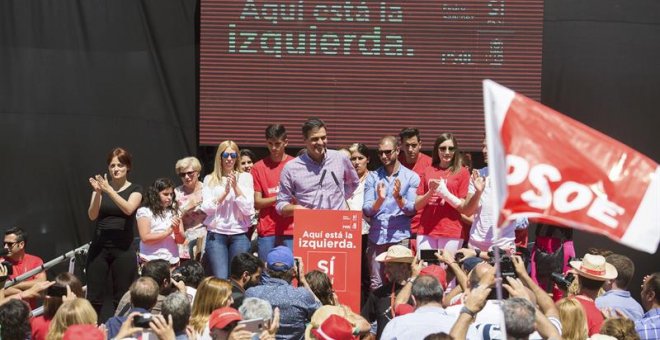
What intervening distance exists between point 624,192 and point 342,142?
6312 mm

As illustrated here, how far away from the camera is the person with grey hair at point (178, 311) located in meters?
6.21

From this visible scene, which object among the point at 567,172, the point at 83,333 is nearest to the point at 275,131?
the point at 83,333

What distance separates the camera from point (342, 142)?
1150cm

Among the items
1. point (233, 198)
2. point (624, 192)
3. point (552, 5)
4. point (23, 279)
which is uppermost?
point (552, 5)

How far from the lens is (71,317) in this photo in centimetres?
632

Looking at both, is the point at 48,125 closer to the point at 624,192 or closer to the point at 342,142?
the point at 342,142

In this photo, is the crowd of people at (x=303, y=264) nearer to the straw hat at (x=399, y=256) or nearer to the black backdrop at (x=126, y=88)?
the straw hat at (x=399, y=256)

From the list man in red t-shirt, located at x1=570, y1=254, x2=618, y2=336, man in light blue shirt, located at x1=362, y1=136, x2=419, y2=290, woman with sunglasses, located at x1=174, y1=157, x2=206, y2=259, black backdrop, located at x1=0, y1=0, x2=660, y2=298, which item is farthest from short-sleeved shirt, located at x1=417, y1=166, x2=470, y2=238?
black backdrop, located at x1=0, y1=0, x2=660, y2=298

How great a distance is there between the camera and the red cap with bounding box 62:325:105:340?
580 cm

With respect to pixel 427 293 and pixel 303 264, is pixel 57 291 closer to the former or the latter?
pixel 303 264

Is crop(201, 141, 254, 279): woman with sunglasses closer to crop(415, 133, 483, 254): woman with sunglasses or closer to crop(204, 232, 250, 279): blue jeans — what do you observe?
crop(204, 232, 250, 279): blue jeans

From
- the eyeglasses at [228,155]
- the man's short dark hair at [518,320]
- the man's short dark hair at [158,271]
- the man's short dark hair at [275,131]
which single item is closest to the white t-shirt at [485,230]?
the man's short dark hair at [275,131]

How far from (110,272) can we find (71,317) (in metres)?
2.74

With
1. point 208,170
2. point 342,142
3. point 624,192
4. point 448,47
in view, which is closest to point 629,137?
point 448,47
